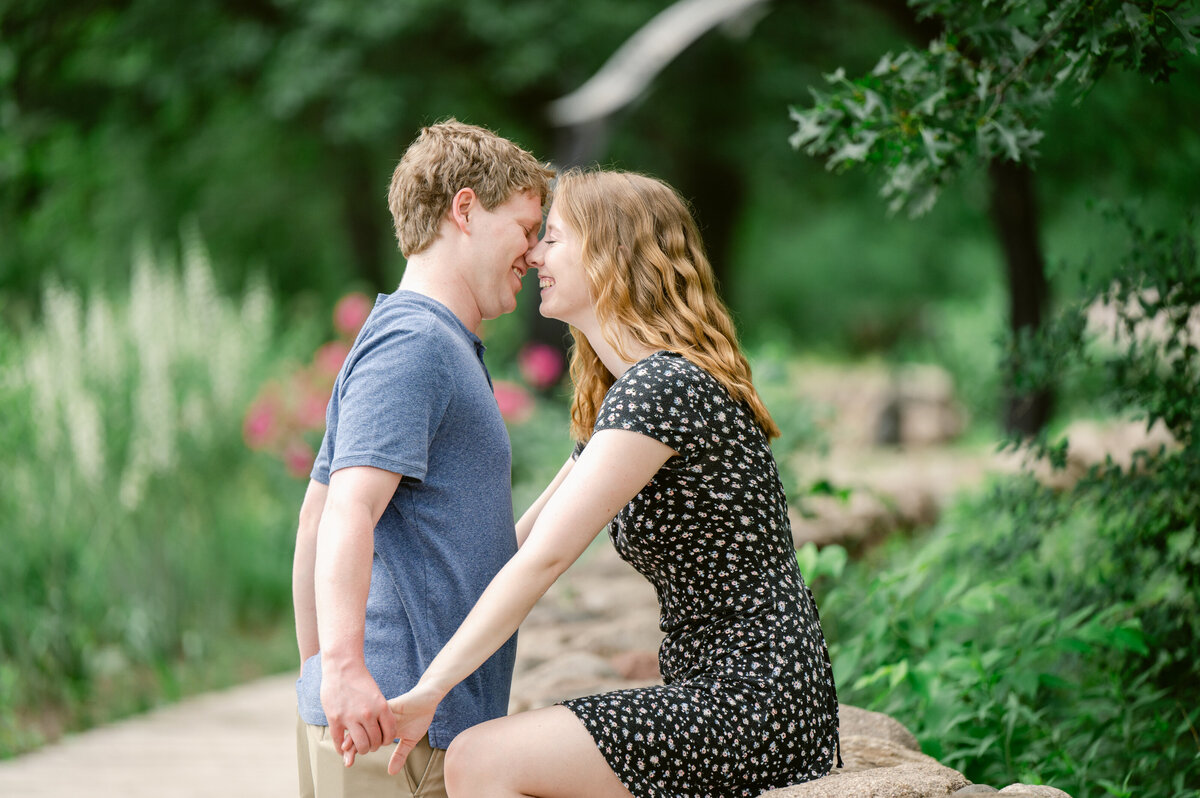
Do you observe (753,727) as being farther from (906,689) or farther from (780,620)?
(906,689)

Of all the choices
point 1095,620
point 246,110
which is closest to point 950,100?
point 1095,620

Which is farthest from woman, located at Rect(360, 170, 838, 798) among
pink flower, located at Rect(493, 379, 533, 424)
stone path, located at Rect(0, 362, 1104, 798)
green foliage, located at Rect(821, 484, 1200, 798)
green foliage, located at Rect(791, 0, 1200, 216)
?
pink flower, located at Rect(493, 379, 533, 424)

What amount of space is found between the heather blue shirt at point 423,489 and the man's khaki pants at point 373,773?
0.10 feet

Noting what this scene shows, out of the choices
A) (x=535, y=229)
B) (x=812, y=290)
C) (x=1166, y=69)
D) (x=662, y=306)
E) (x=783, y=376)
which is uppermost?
(x=1166, y=69)

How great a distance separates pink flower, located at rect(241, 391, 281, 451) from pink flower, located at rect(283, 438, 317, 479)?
0.15 m

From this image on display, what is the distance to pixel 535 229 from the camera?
2.19m

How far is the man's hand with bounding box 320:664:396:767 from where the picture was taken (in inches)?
68.1

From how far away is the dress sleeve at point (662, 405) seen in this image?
1882mm

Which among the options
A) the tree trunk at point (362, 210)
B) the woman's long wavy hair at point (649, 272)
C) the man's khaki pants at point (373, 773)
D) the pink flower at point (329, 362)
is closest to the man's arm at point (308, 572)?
the man's khaki pants at point (373, 773)

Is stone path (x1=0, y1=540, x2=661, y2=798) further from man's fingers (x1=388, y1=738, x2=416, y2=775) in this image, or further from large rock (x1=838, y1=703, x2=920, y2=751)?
man's fingers (x1=388, y1=738, x2=416, y2=775)

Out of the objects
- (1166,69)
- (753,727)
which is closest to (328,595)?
(753,727)

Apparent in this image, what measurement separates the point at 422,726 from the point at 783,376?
133 inches

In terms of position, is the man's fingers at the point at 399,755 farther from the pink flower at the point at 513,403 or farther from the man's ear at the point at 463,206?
the pink flower at the point at 513,403

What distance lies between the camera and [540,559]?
1801 mm
